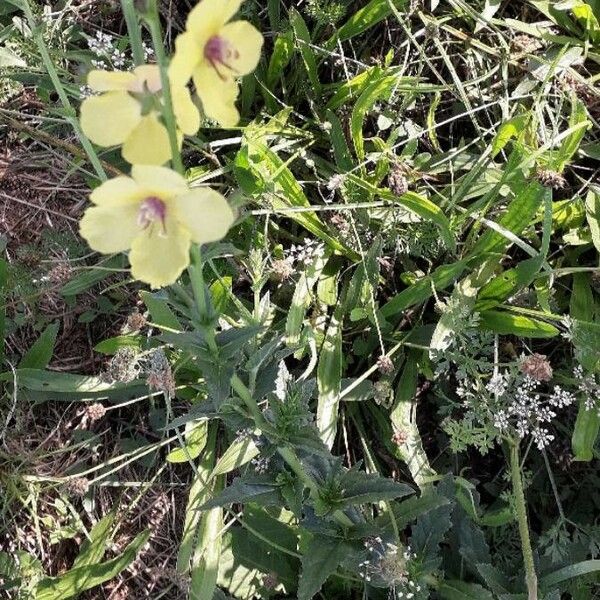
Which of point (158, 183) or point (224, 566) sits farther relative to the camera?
point (224, 566)

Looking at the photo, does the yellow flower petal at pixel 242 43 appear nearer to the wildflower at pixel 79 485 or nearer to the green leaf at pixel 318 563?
the green leaf at pixel 318 563

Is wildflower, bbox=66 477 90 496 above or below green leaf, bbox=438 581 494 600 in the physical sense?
above

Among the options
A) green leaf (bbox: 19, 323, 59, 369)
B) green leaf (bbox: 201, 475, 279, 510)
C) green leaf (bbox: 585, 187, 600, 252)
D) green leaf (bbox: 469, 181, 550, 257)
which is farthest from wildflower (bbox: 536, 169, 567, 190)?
green leaf (bbox: 19, 323, 59, 369)

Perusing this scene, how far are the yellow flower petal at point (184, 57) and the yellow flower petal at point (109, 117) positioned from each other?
0.06 metres

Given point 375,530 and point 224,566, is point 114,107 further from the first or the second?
point 224,566

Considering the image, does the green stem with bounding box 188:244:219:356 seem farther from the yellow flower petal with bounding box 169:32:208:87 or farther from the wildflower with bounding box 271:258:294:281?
the wildflower with bounding box 271:258:294:281

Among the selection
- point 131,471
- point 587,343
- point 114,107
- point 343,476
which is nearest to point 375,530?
point 343,476

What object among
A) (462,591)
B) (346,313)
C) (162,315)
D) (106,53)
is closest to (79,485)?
(162,315)

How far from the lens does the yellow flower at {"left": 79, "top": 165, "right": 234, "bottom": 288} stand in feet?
2.81

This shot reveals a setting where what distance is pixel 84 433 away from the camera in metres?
2.02

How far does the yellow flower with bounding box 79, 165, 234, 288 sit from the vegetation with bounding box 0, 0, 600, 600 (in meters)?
0.66

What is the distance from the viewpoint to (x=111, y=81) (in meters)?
0.92

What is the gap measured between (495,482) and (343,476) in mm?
579

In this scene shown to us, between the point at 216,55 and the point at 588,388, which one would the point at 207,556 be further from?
A: the point at 216,55
